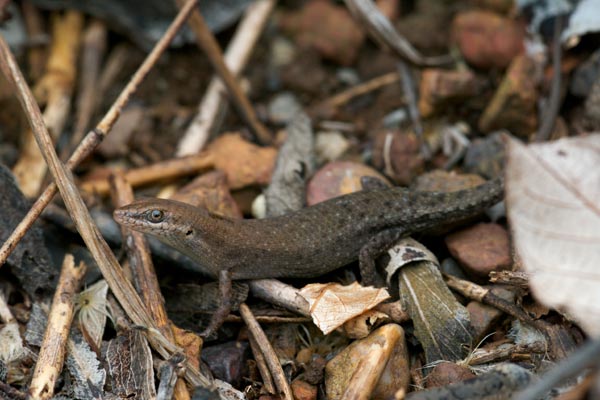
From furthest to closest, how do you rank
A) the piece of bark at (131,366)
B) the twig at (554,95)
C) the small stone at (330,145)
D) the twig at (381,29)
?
1. the twig at (381,29)
2. the small stone at (330,145)
3. the twig at (554,95)
4. the piece of bark at (131,366)

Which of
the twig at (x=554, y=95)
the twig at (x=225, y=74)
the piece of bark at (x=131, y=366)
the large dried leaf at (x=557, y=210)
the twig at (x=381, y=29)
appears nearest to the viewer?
the large dried leaf at (x=557, y=210)

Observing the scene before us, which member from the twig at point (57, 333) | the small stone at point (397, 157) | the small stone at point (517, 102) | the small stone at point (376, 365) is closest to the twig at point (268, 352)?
the small stone at point (376, 365)

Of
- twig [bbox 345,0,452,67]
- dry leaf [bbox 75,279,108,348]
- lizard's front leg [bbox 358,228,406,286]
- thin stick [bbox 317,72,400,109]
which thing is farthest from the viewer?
thin stick [bbox 317,72,400,109]

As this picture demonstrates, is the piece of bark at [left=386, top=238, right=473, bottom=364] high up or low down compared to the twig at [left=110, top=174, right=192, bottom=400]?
down

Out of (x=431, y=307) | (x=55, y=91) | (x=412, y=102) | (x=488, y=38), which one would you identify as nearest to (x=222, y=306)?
(x=431, y=307)

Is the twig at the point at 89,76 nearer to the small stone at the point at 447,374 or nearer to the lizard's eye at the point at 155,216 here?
the lizard's eye at the point at 155,216

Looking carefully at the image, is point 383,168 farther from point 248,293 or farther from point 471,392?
point 471,392

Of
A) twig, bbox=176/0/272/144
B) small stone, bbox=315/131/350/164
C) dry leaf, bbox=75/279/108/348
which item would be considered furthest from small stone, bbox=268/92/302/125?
dry leaf, bbox=75/279/108/348

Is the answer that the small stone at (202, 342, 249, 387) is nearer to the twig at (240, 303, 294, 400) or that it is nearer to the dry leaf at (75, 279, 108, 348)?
the twig at (240, 303, 294, 400)
